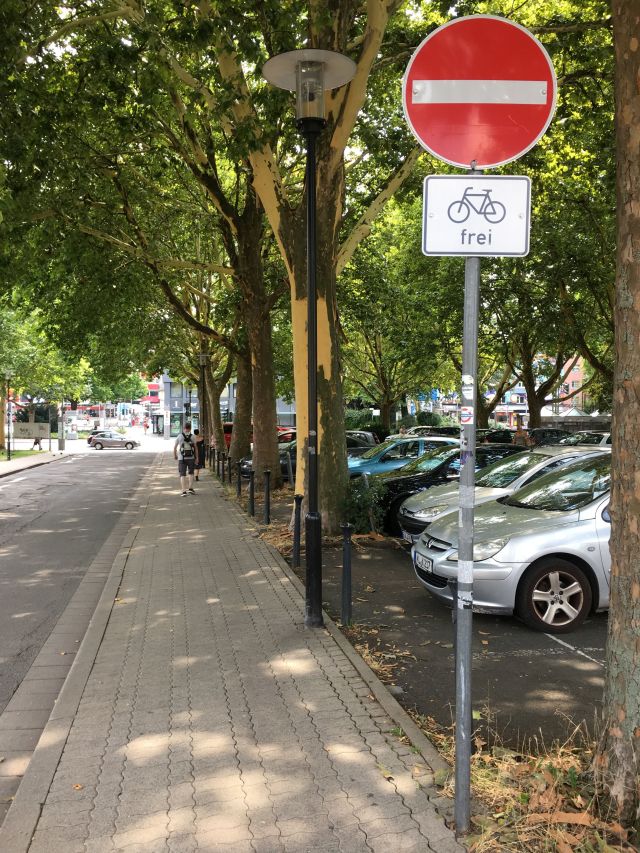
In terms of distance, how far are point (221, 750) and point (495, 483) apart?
20.5 ft

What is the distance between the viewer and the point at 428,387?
3844 cm

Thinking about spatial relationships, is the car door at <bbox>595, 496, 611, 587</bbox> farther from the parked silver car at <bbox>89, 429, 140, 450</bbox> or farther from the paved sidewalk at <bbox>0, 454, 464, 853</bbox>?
the parked silver car at <bbox>89, 429, 140, 450</bbox>

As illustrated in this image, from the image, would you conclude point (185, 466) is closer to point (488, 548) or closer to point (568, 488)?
point (568, 488)

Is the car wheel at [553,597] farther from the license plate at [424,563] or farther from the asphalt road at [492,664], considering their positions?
the license plate at [424,563]

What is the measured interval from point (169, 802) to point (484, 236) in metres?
2.93

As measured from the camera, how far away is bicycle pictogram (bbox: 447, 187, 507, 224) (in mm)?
2938

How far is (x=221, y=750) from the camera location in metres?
3.87

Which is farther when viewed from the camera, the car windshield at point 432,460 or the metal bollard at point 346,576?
the car windshield at point 432,460

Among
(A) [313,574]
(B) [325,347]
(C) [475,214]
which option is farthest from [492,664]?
(B) [325,347]

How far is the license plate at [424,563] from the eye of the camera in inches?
265

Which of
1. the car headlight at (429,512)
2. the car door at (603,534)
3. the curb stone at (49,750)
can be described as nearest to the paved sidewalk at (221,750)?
the curb stone at (49,750)

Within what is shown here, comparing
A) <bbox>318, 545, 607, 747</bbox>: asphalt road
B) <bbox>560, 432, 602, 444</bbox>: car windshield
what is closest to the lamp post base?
<bbox>318, 545, 607, 747</bbox>: asphalt road

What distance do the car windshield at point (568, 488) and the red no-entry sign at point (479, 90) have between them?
14.1 feet

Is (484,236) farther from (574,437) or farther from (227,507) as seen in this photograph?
(574,437)
